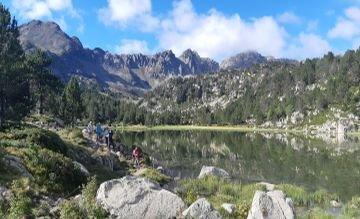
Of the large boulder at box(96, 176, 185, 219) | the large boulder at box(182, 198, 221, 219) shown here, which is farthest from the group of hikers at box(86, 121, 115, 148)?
the large boulder at box(182, 198, 221, 219)

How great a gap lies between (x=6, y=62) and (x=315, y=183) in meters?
42.9

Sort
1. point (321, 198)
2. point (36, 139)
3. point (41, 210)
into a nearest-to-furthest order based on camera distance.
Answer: point (41, 210), point (321, 198), point (36, 139)

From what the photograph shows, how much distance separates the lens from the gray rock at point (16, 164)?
31444 mm

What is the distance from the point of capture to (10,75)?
7019 cm

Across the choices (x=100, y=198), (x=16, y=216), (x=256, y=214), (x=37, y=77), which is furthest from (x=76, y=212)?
(x=37, y=77)

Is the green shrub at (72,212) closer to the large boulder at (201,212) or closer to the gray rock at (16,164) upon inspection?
the large boulder at (201,212)

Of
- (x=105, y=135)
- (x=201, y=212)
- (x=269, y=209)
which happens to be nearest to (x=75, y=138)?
(x=105, y=135)

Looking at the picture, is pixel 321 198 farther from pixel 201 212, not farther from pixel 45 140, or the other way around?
pixel 45 140

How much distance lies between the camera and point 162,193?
1051 inches

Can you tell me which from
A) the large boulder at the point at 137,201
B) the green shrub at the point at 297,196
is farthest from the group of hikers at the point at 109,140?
the large boulder at the point at 137,201

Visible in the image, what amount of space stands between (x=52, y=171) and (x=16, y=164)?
90.3 inches

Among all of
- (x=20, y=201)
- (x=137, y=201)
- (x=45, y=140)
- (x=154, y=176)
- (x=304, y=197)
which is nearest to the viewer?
(x=20, y=201)

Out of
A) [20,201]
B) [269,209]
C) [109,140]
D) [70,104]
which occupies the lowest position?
[269,209]

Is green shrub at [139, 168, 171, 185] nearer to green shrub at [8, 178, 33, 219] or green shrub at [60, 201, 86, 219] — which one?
green shrub at [8, 178, 33, 219]
